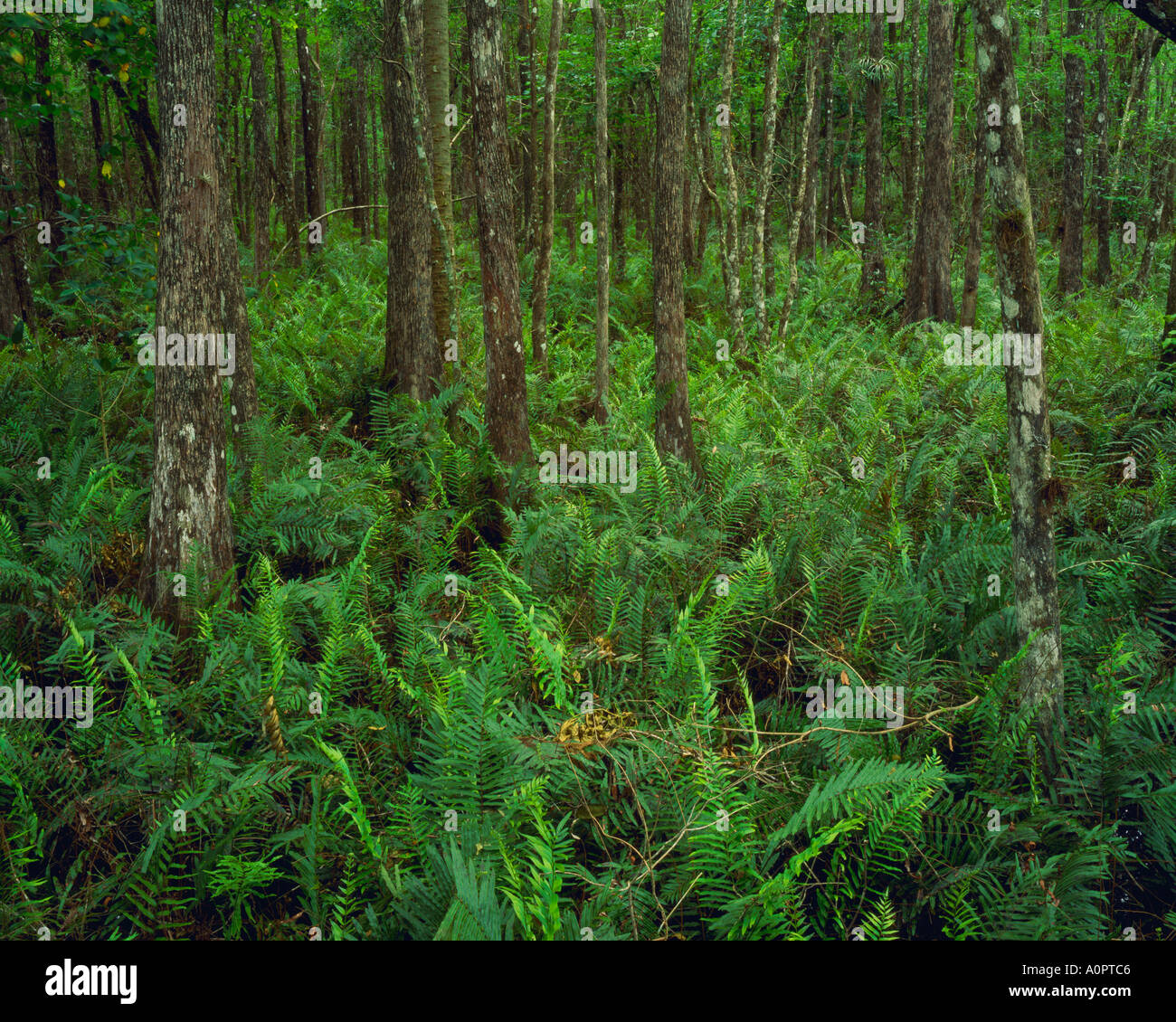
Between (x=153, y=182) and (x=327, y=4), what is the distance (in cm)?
606

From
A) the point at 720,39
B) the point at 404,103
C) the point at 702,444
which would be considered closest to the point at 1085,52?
the point at 720,39

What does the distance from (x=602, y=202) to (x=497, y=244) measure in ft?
6.45

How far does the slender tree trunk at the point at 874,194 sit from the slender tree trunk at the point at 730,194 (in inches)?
153

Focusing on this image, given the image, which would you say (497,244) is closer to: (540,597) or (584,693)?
(540,597)

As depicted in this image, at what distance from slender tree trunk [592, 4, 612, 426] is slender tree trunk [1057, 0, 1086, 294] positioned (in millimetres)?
8491

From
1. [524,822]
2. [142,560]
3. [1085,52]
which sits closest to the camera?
[524,822]

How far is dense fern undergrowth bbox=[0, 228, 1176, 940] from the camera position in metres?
3.39

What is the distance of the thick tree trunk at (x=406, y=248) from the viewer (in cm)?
844

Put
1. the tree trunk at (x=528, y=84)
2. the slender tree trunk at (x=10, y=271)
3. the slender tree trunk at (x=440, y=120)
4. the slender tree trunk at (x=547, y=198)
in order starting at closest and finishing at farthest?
the slender tree trunk at (x=547, y=198) → the slender tree trunk at (x=440, y=120) → the slender tree trunk at (x=10, y=271) → the tree trunk at (x=528, y=84)

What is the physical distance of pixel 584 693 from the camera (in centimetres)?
453

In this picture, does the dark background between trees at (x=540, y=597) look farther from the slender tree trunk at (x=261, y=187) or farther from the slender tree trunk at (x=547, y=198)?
the slender tree trunk at (x=261, y=187)

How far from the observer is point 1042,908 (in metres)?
3.20

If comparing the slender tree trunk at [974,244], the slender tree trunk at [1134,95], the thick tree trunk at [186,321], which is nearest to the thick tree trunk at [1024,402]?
the thick tree trunk at [186,321]
